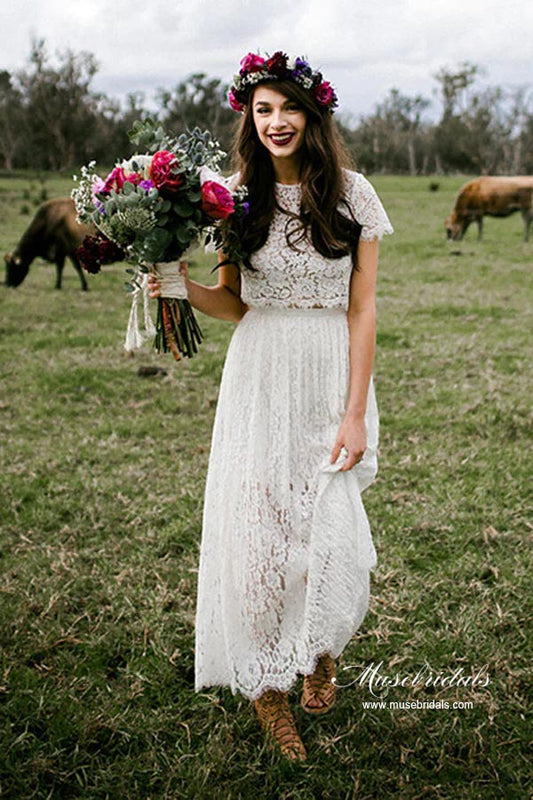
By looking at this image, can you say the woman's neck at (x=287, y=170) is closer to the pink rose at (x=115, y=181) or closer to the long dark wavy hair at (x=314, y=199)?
the long dark wavy hair at (x=314, y=199)

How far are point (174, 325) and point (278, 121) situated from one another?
0.66 m

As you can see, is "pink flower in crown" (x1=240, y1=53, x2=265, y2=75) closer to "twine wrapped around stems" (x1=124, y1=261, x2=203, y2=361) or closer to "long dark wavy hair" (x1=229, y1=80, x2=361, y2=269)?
"long dark wavy hair" (x1=229, y1=80, x2=361, y2=269)

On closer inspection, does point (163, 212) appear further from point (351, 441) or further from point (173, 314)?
point (351, 441)

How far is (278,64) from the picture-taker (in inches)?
81.7

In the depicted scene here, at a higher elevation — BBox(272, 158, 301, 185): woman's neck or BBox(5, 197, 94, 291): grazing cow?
BBox(272, 158, 301, 185): woman's neck

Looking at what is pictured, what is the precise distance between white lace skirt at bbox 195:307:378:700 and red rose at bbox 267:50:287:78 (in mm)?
681

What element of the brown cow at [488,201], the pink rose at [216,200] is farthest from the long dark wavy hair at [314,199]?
the brown cow at [488,201]

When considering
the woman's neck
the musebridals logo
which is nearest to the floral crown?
the woman's neck

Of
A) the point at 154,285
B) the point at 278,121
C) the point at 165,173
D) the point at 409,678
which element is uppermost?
the point at 278,121

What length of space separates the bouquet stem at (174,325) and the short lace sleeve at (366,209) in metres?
0.58

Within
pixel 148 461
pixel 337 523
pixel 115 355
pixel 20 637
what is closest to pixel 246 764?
pixel 337 523

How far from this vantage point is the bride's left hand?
2.23 m

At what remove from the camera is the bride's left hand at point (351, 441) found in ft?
7.32

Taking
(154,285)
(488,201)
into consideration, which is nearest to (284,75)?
(154,285)
